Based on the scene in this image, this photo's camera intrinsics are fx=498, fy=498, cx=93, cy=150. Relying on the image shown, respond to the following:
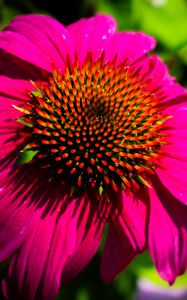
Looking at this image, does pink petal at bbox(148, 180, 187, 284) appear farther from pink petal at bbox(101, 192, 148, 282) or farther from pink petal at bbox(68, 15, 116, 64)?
pink petal at bbox(68, 15, 116, 64)

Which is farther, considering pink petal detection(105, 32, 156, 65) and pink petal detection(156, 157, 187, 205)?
pink petal detection(105, 32, 156, 65)

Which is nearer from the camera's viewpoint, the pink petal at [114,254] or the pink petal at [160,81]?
the pink petal at [114,254]

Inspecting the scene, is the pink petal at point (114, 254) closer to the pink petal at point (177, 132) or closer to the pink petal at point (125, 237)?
the pink petal at point (125, 237)

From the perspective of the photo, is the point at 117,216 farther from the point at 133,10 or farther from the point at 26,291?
the point at 133,10

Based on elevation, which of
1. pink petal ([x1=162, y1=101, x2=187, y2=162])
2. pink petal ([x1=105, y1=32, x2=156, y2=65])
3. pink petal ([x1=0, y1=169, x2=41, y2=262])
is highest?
pink petal ([x1=105, y1=32, x2=156, y2=65])

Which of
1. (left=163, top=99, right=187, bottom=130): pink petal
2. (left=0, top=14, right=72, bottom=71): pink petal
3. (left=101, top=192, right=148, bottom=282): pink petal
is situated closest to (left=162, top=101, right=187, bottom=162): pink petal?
(left=163, top=99, right=187, bottom=130): pink petal

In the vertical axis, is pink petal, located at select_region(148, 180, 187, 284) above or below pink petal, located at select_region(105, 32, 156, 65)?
below

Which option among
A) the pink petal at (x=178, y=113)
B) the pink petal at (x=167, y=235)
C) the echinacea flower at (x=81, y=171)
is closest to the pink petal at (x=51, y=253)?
the echinacea flower at (x=81, y=171)
